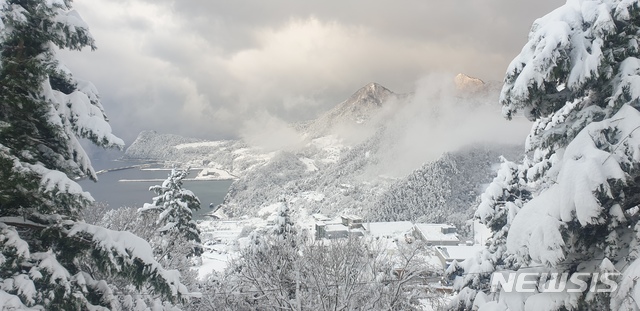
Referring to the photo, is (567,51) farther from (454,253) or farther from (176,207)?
(454,253)

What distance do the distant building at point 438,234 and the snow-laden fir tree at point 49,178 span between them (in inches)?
2284

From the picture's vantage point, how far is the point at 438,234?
6750cm

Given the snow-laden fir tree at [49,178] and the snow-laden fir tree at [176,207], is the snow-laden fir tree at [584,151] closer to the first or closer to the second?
the snow-laden fir tree at [49,178]

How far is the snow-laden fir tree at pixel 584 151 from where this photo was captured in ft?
11.1

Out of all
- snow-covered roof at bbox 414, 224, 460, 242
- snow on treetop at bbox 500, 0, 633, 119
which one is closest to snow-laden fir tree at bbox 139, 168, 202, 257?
snow on treetop at bbox 500, 0, 633, 119

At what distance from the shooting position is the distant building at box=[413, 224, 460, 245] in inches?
2462

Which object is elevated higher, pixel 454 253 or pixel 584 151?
pixel 584 151

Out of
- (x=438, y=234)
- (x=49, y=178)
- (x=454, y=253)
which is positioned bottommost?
(x=454, y=253)

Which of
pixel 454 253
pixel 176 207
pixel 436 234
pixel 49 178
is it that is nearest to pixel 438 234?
pixel 436 234

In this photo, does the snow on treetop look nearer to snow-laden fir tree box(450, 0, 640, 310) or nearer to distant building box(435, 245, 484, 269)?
snow-laden fir tree box(450, 0, 640, 310)

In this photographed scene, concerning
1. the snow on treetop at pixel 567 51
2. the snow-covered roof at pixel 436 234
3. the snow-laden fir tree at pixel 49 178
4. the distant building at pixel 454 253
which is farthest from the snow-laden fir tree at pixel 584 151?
the snow-covered roof at pixel 436 234

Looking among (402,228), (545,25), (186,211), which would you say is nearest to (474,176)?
(402,228)

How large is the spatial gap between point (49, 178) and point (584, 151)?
5668 mm

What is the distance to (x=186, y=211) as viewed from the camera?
69.3ft
